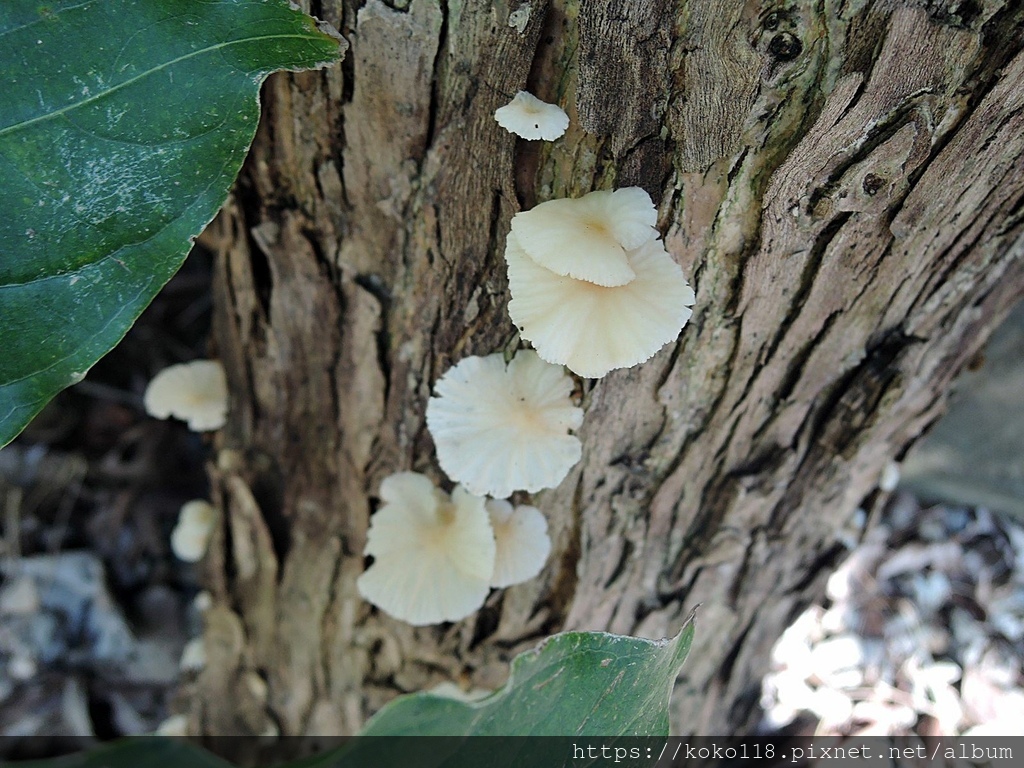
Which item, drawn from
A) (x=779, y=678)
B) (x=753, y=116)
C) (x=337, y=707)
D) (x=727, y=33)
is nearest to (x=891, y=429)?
(x=753, y=116)

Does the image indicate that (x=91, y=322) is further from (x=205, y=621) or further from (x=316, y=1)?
(x=205, y=621)

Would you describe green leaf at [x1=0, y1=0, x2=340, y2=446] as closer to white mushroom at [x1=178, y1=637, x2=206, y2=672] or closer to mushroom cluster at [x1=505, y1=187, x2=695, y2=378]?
mushroom cluster at [x1=505, y1=187, x2=695, y2=378]

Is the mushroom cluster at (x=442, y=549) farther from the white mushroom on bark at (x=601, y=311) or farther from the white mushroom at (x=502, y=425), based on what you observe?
the white mushroom on bark at (x=601, y=311)

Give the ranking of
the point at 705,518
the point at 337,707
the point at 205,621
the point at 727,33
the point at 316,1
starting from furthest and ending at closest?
1. the point at 205,621
2. the point at 337,707
3. the point at 705,518
4. the point at 316,1
5. the point at 727,33

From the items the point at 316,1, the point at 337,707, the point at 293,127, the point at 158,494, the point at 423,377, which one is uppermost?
the point at 316,1

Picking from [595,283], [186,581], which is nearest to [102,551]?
[186,581]

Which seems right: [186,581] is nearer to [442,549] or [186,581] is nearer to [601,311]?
[442,549]
